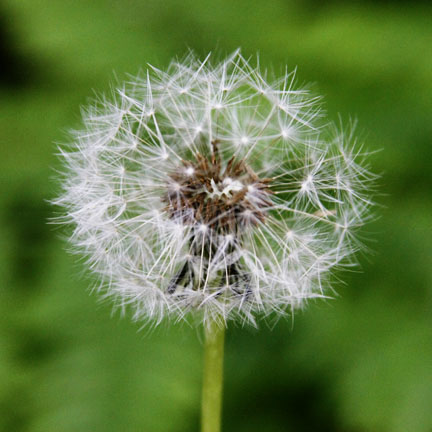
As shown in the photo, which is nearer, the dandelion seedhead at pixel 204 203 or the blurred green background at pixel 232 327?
the dandelion seedhead at pixel 204 203

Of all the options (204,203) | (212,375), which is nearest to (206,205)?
(204,203)

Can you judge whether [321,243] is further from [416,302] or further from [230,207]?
[416,302]

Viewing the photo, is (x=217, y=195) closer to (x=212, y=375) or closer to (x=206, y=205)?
(x=206, y=205)

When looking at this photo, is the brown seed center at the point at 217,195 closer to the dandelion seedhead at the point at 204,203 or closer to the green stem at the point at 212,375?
the dandelion seedhead at the point at 204,203

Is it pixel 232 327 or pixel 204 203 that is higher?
pixel 204 203

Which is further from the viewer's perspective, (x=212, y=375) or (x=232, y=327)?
(x=232, y=327)

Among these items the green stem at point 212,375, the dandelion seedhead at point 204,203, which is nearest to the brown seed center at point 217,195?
the dandelion seedhead at point 204,203

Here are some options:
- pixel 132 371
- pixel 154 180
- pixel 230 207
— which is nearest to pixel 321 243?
pixel 230 207
